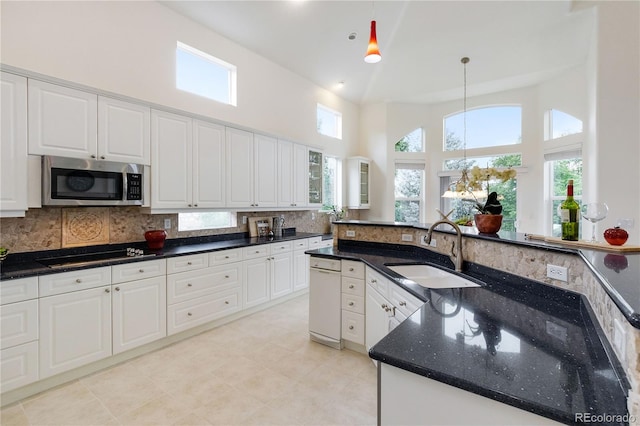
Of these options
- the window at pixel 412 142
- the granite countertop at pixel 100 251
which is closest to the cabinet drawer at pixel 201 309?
the granite countertop at pixel 100 251

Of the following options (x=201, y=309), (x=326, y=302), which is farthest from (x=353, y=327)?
(x=201, y=309)

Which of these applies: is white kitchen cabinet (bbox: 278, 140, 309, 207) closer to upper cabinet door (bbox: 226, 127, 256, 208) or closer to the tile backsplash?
upper cabinet door (bbox: 226, 127, 256, 208)

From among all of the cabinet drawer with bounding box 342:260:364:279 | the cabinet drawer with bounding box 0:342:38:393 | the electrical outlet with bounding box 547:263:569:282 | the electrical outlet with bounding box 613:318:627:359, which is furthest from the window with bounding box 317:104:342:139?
the electrical outlet with bounding box 613:318:627:359

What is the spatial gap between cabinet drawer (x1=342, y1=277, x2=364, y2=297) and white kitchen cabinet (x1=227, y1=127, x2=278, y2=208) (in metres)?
1.93

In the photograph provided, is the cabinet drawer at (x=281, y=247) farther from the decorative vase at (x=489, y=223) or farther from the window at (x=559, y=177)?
the window at (x=559, y=177)

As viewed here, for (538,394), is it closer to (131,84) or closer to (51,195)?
(51,195)

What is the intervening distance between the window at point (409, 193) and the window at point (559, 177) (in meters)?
2.27

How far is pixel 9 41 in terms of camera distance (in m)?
2.49

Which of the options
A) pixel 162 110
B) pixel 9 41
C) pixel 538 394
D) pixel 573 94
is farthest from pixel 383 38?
pixel 538 394

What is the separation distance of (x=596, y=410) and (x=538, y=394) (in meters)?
0.11

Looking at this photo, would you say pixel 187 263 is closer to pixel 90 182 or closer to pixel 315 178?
pixel 90 182

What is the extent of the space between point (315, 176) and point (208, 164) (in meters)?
2.13

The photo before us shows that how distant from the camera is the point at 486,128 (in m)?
6.13

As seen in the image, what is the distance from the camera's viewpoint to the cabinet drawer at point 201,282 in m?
2.98
